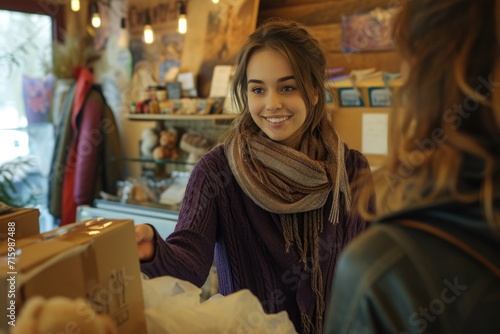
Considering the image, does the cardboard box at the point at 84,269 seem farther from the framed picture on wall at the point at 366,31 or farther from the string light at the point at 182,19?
the string light at the point at 182,19

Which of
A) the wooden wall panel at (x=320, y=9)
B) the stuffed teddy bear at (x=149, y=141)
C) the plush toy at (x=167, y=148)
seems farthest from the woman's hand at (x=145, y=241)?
the stuffed teddy bear at (x=149, y=141)

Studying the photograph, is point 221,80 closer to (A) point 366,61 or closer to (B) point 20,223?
(A) point 366,61

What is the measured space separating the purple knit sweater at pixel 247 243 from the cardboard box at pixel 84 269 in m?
0.55

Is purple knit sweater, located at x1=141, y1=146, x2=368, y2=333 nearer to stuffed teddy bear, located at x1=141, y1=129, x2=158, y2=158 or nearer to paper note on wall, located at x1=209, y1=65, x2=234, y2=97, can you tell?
paper note on wall, located at x1=209, y1=65, x2=234, y2=97

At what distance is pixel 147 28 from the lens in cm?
358

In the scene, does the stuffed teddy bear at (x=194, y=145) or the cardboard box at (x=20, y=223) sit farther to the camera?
the stuffed teddy bear at (x=194, y=145)

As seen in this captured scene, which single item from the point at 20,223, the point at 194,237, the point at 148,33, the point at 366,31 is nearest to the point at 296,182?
the point at 194,237

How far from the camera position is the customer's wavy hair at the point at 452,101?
0.59 meters

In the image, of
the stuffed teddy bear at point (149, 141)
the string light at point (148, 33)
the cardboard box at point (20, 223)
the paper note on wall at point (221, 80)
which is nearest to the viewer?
the cardboard box at point (20, 223)

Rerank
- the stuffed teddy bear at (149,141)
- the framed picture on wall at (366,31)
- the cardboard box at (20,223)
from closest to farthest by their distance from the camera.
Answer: the cardboard box at (20,223), the framed picture on wall at (366,31), the stuffed teddy bear at (149,141)

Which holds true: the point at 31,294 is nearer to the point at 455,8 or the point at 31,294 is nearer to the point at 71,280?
the point at 71,280

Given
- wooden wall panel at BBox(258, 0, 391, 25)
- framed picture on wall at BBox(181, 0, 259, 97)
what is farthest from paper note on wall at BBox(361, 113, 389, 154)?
framed picture on wall at BBox(181, 0, 259, 97)

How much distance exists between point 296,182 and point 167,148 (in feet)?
7.24

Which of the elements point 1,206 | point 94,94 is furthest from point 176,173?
point 1,206
